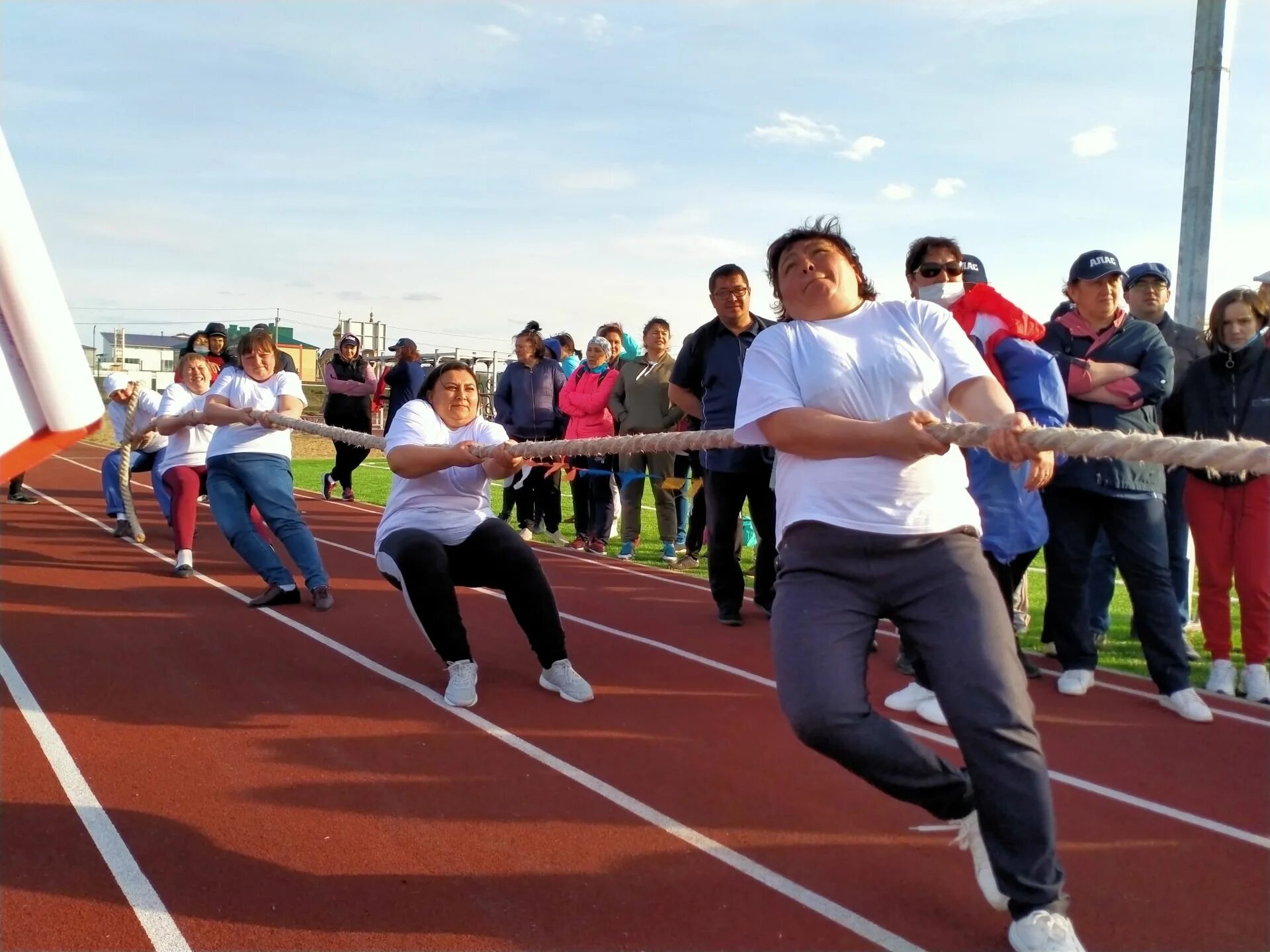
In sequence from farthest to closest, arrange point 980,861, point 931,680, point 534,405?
1. point 534,405
2. point 980,861
3. point 931,680

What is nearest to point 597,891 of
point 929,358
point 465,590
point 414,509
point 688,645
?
point 929,358

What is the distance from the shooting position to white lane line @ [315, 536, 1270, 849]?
3.61m

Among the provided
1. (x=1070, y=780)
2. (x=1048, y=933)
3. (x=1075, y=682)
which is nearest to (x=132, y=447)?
(x=1075, y=682)

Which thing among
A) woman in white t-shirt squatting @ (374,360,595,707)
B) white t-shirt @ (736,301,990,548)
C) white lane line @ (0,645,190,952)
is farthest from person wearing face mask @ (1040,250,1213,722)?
white lane line @ (0,645,190,952)

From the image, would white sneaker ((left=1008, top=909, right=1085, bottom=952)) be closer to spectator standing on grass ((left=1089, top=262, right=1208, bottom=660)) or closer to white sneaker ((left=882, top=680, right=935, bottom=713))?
white sneaker ((left=882, top=680, right=935, bottom=713))

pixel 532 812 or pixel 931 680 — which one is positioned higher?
pixel 931 680

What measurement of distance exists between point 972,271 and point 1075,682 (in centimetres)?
214

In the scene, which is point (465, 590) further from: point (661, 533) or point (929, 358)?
point (929, 358)

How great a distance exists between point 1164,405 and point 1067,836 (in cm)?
299

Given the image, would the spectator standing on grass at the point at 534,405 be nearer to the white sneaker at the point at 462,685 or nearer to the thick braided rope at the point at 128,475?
the thick braided rope at the point at 128,475

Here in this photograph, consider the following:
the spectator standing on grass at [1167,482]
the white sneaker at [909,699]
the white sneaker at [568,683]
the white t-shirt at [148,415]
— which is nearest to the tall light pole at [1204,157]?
the spectator standing on grass at [1167,482]

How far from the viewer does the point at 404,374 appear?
479 inches

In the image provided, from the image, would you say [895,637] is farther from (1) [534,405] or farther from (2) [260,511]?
Answer: (1) [534,405]

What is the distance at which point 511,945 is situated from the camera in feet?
9.29
